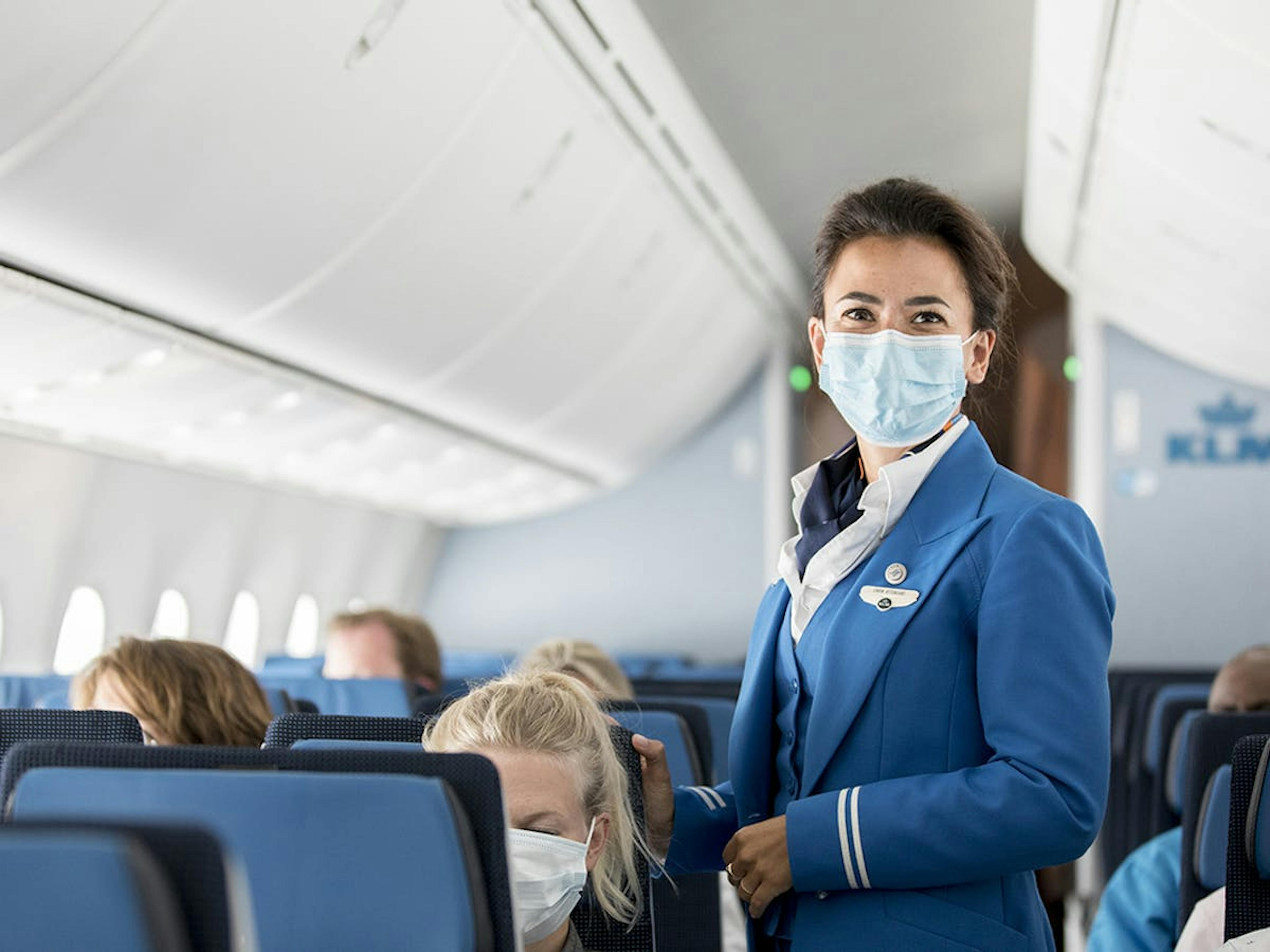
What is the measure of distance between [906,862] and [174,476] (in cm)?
874

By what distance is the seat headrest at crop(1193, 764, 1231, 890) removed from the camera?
3.64 metres

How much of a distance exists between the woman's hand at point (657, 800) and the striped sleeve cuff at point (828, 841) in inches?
13.4

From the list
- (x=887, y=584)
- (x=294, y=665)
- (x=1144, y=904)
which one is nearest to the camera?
(x=887, y=584)

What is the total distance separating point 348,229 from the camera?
680cm

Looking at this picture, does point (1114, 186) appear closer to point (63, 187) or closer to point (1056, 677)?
point (63, 187)

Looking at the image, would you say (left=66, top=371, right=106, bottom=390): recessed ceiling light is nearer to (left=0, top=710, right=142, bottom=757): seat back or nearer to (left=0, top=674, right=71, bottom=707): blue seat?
(left=0, top=674, right=71, bottom=707): blue seat

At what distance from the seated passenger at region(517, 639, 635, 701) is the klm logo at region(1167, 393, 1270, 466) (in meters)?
9.43

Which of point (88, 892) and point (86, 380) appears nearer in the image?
point (88, 892)

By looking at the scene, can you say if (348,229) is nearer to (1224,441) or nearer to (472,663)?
(472,663)

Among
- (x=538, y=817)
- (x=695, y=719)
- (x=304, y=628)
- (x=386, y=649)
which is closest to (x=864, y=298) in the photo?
(x=538, y=817)

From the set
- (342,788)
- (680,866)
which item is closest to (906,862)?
(680,866)

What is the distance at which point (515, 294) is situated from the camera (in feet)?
30.0

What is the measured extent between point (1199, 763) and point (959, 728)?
66.1 inches

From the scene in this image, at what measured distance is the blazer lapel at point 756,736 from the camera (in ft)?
8.35
